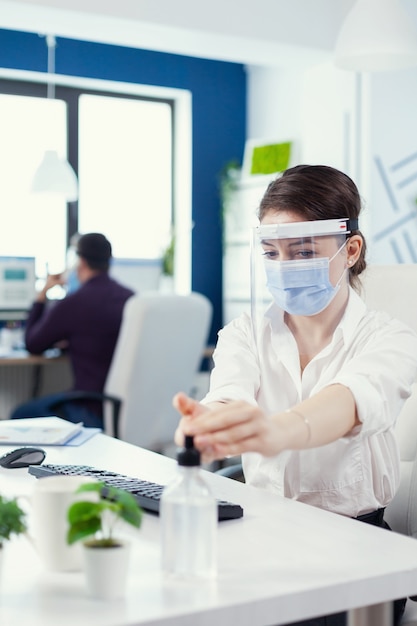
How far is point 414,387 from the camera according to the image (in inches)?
72.1

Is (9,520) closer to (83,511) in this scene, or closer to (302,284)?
(83,511)

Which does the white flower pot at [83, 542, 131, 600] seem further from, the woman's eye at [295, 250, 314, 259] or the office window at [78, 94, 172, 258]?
the office window at [78, 94, 172, 258]

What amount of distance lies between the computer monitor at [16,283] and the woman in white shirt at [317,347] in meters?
3.69

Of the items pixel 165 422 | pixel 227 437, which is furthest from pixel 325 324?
pixel 165 422

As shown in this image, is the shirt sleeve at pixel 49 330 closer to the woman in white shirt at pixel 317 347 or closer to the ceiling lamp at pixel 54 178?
the ceiling lamp at pixel 54 178

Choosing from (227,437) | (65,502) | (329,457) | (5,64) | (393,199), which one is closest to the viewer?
(65,502)

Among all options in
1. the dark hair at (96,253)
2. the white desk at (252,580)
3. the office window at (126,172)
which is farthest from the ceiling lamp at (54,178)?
the white desk at (252,580)

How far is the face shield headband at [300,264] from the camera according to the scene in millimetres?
1521

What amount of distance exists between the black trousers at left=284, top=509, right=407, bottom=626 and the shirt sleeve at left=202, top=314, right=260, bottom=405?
29cm

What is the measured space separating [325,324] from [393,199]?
3.72 metres

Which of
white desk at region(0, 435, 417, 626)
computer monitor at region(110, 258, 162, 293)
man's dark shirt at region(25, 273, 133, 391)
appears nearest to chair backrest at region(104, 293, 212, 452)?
man's dark shirt at region(25, 273, 133, 391)

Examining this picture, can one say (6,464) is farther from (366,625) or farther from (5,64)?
(5,64)

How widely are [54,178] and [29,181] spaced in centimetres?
108

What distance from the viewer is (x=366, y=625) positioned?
1021 millimetres
